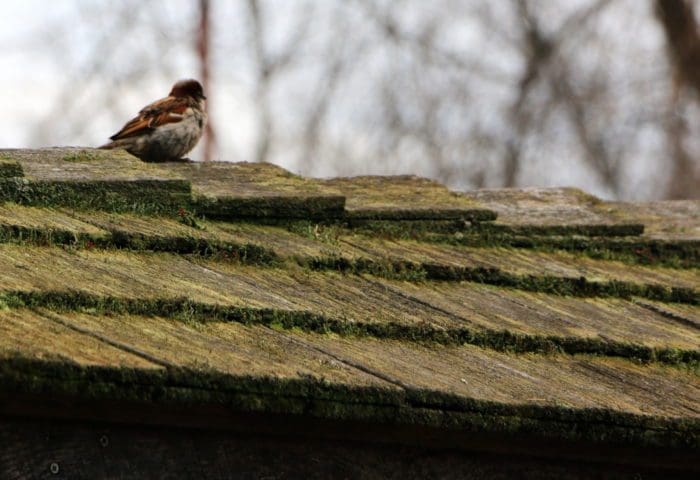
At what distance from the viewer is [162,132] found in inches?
250

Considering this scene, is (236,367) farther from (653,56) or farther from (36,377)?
(653,56)

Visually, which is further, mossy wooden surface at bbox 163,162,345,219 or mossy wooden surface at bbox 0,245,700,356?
mossy wooden surface at bbox 163,162,345,219

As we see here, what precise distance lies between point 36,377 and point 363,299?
143cm

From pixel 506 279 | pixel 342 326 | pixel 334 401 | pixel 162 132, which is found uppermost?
pixel 162 132

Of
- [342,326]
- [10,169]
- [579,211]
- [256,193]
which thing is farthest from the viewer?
[579,211]

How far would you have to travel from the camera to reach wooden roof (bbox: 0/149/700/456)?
250 cm

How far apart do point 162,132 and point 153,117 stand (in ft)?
0.30

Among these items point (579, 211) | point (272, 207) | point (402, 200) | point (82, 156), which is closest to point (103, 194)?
point (82, 156)

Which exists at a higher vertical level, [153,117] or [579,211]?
[153,117]

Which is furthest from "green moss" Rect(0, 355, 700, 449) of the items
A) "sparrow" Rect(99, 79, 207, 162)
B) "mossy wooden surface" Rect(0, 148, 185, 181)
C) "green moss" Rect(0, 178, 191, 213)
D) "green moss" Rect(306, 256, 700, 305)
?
"sparrow" Rect(99, 79, 207, 162)

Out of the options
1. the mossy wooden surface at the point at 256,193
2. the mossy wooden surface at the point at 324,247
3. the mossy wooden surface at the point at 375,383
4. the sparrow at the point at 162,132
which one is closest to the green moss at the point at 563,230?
the mossy wooden surface at the point at 324,247

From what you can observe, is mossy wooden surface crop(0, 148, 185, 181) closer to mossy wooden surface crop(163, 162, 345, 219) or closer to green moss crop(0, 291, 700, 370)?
mossy wooden surface crop(163, 162, 345, 219)

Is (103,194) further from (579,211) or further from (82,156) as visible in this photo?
(579,211)

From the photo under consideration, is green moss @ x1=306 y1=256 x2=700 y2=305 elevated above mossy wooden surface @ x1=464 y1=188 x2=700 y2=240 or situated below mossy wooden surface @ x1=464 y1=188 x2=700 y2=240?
below
